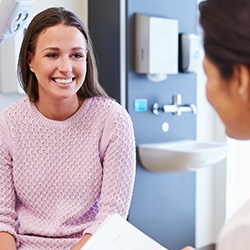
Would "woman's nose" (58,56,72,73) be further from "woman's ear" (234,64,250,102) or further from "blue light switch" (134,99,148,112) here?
"blue light switch" (134,99,148,112)

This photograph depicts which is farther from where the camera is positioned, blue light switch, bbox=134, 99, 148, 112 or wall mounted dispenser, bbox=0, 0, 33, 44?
blue light switch, bbox=134, 99, 148, 112

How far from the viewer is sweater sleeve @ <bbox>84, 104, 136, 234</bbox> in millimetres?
1383

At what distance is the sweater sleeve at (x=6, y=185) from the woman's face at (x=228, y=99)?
852 mm

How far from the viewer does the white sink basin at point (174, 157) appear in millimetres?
2229

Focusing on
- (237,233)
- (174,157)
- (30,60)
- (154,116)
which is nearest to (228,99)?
(237,233)

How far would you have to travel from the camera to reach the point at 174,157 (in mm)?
2244

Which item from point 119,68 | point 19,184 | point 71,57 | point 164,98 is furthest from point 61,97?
point 164,98

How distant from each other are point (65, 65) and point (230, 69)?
778mm

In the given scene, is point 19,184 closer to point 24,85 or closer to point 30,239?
point 30,239

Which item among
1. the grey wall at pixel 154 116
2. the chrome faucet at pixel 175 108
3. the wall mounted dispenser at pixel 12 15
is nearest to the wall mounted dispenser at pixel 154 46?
the grey wall at pixel 154 116

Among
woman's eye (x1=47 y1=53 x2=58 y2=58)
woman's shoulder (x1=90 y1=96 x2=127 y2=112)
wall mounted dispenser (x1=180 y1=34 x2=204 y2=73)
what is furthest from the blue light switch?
woman's eye (x1=47 y1=53 x2=58 y2=58)

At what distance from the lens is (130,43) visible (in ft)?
7.50

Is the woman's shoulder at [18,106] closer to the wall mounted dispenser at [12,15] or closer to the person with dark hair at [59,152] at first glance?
the person with dark hair at [59,152]

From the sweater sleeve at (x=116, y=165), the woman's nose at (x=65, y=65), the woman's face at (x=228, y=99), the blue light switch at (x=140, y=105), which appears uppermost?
the woman's nose at (x=65, y=65)
